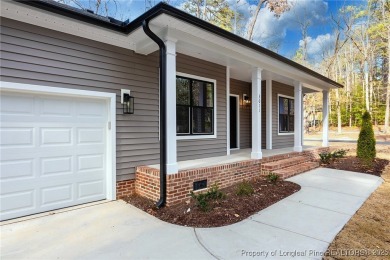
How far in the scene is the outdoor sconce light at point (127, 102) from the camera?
15.2ft

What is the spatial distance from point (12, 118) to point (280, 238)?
419 centimetres

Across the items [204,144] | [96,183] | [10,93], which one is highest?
[10,93]

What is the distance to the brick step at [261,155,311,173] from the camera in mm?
6000

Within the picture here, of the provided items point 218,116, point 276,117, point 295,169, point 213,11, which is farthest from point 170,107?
point 213,11

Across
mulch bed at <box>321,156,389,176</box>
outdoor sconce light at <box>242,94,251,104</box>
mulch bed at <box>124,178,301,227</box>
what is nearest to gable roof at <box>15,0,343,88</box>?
mulch bed at <box>124,178,301,227</box>

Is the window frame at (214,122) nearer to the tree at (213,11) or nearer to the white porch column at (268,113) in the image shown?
the white porch column at (268,113)

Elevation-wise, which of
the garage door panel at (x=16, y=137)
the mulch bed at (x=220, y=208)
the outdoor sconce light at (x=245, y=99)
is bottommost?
the mulch bed at (x=220, y=208)

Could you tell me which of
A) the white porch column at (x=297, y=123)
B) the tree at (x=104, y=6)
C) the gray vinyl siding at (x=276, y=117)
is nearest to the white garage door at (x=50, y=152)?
the tree at (x=104, y=6)

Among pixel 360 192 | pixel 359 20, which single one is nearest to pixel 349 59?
pixel 359 20

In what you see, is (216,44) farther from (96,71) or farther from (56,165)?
(56,165)

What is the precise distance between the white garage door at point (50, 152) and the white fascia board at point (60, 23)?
1122 mm

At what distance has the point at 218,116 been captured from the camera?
6.55 metres

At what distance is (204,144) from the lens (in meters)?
6.14

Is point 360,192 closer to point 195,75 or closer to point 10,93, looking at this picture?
point 195,75
